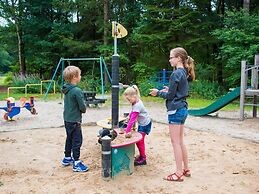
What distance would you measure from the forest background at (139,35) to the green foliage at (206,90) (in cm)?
5

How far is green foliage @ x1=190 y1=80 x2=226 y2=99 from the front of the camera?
49.4ft

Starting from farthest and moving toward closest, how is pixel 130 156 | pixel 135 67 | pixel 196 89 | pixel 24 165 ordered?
pixel 135 67
pixel 196 89
pixel 24 165
pixel 130 156

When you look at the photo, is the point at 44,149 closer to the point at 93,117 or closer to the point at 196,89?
the point at 93,117

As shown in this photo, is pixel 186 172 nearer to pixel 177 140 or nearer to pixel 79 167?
pixel 177 140

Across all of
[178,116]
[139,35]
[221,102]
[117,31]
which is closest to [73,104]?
[117,31]

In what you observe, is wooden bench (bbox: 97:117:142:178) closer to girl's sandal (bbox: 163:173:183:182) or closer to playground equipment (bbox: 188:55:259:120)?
girl's sandal (bbox: 163:173:183:182)

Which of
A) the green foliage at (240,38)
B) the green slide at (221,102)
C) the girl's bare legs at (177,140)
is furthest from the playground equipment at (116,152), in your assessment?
the green foliage at (240,38)

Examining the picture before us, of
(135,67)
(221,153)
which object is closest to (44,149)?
(221,153)

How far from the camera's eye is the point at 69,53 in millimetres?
21406

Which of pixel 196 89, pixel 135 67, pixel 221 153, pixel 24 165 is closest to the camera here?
pixel 24 165

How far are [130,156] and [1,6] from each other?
820 inches

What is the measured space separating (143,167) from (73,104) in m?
1.22

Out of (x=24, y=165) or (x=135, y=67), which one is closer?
(x=24, y=165)

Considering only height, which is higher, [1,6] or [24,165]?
[1,6]
